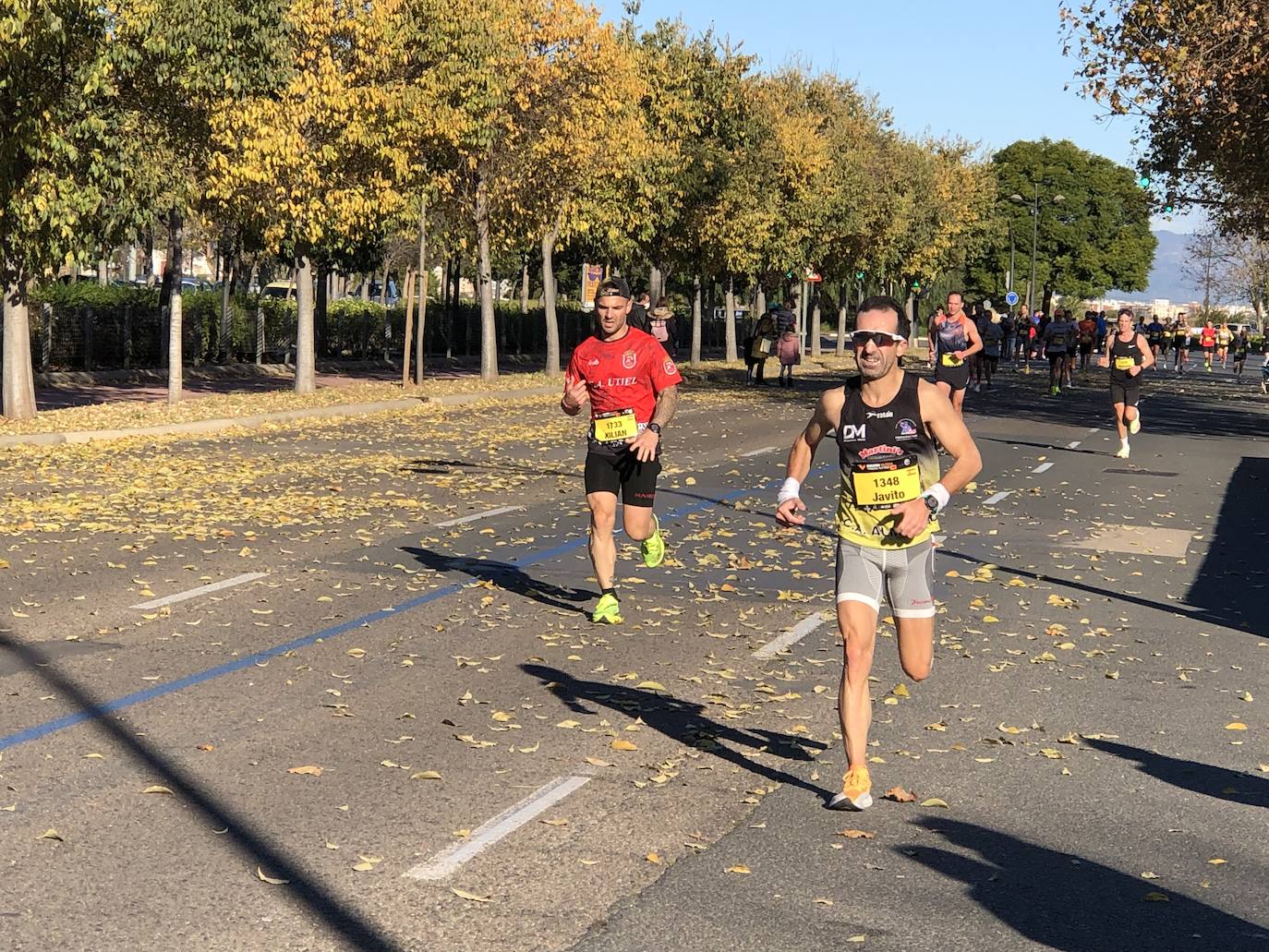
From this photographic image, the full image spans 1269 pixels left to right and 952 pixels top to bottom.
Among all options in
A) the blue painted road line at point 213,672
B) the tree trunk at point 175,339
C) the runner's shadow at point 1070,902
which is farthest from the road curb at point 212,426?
the runner's shadow at point 1070,902

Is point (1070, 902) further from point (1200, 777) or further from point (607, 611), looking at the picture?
point (607, 611)

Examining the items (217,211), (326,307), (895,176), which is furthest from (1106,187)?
(217,211)

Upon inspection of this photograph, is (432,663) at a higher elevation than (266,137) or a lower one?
lower

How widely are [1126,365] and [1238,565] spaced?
923 cm

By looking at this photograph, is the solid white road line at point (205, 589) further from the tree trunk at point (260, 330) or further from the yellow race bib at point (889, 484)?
the tree trunk at point (260, 330)

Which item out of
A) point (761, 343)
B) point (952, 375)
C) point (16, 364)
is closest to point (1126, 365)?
point (952, 375)

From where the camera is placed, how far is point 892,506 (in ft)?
21.6

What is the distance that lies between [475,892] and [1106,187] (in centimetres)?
12866

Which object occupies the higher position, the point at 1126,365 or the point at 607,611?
the point at 1126,365

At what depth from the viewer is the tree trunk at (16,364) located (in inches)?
949

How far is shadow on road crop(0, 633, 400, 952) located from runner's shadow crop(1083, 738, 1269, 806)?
348 centimetres

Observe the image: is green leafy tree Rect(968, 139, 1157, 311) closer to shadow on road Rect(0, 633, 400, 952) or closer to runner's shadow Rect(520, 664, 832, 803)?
runner's shadow Rect(520, 664, 832, 803)

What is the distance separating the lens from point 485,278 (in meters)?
38.7

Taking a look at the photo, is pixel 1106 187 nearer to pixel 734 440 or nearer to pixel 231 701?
pixel 734 440
